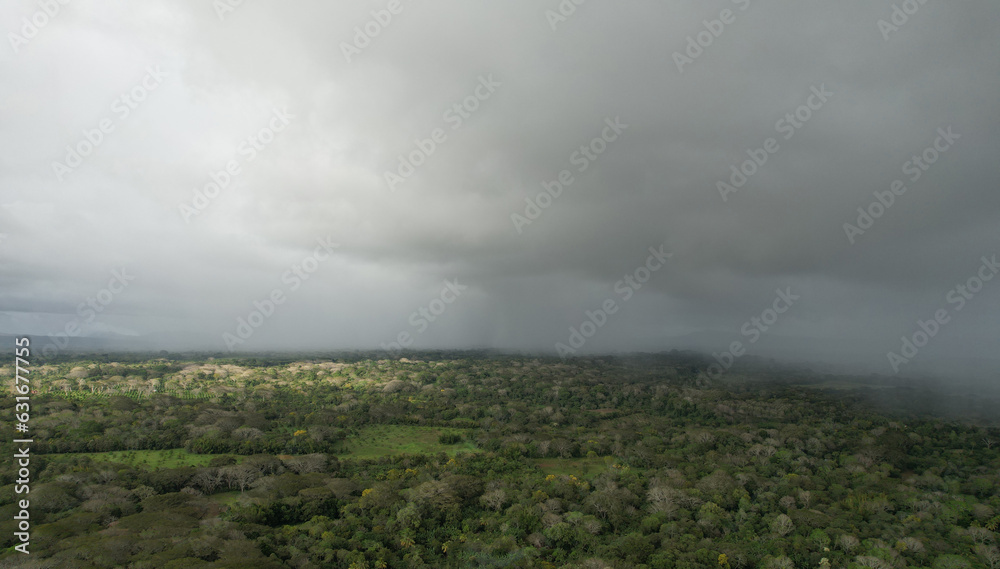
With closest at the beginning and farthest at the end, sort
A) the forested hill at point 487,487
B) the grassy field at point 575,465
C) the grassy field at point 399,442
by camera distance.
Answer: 1. the forested hill at point 487,487
2. the grassy field at point 575,465
3. the grassy field at point 399,442

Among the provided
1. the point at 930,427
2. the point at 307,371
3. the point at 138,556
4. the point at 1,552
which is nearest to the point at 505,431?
the point at 138,556

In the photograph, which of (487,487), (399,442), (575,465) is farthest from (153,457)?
(575,465)

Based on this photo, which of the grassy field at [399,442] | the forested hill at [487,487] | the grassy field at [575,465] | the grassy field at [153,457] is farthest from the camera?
the grassy field at [399,442]

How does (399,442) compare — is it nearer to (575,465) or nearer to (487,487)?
(487,487)

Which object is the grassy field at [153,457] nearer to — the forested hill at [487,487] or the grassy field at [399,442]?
the forested hill at [487,487]

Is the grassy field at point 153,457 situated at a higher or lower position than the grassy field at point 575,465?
higher

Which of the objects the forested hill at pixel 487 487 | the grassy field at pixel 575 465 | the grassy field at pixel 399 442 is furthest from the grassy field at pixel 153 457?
the grassy field at pixel 575 465

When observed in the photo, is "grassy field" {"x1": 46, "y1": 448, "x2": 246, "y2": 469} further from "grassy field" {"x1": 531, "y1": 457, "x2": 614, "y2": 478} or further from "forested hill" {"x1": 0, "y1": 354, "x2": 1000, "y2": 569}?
"grassy field" {"x1": 531, "y1": 457, "x2": 614, "y2": 478}

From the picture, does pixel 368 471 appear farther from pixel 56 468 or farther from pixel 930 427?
pixel 930 427
